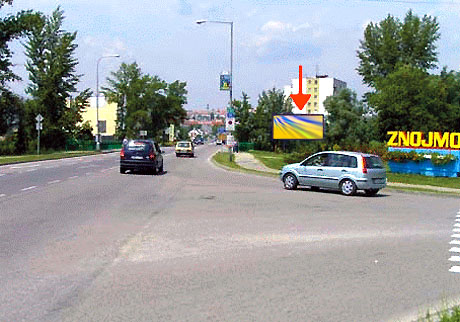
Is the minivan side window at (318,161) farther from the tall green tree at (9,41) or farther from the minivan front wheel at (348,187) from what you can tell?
the tall green tree at (9,41)

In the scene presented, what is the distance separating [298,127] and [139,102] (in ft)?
303

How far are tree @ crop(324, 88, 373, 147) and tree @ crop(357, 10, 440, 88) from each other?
3983 mm

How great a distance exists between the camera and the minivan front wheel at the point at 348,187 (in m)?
21.2

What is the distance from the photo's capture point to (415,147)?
3534 centimetres

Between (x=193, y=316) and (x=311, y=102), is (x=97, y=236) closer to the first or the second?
(x=193, y=316)

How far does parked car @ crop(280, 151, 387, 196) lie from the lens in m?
21.1

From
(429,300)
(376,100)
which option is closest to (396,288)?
(429,300)

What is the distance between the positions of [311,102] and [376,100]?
86.8m

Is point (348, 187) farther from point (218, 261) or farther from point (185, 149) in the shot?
point (185, 149)

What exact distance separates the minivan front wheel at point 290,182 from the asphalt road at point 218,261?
20.1ft

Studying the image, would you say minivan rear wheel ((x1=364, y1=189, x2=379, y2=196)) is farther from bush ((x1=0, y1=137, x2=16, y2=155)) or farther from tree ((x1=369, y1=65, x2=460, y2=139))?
tree ((x1=369, y1=65, x2=460, y2=139))

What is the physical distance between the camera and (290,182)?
75.2ft

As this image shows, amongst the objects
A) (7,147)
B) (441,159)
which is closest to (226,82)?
(441,159)

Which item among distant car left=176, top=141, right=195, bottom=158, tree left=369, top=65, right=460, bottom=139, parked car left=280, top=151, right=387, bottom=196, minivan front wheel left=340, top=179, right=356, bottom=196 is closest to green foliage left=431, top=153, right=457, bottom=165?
parked car left=280, top=151, right=387, bottom=196
